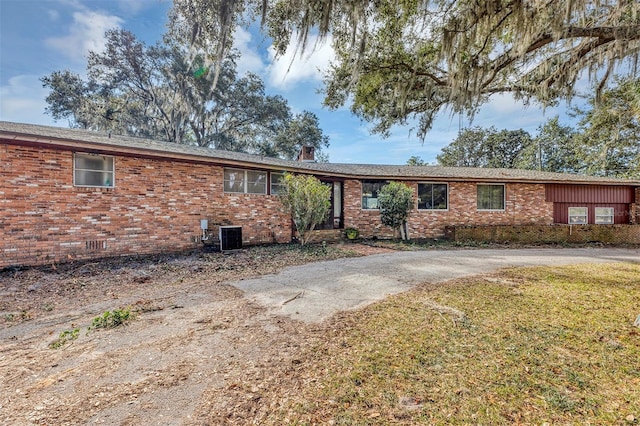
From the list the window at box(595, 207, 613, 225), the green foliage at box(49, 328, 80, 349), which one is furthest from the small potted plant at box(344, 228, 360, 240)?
the window at box(595, 207, 613, 225)

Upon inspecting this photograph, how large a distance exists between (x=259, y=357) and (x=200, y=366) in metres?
0.50

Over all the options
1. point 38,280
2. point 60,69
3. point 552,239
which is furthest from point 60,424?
point 60,69

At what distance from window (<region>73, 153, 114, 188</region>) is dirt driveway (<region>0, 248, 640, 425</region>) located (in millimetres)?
2233

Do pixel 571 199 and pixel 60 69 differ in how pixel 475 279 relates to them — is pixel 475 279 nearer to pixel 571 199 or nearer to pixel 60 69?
pixel 571 199

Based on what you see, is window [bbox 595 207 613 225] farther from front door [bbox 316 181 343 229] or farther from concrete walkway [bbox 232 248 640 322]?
front door [bbox 316 181 343 229]

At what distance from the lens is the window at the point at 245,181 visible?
361 inches

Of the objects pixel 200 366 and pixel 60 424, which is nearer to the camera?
pixel 60 424

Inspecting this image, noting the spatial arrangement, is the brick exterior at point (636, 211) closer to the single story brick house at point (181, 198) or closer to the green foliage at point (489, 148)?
the single story brick house at point (181, 198)

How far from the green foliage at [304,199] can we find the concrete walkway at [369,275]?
198 centimetres

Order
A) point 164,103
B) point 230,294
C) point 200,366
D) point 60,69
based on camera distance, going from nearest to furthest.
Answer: point 200,366 → point 230,294 → point 60,69 → point 164,103

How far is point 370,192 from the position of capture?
12.3m

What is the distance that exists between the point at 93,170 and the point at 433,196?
12.2m

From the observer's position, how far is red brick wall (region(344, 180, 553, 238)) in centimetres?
1213

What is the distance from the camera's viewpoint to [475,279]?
539 centimetres
